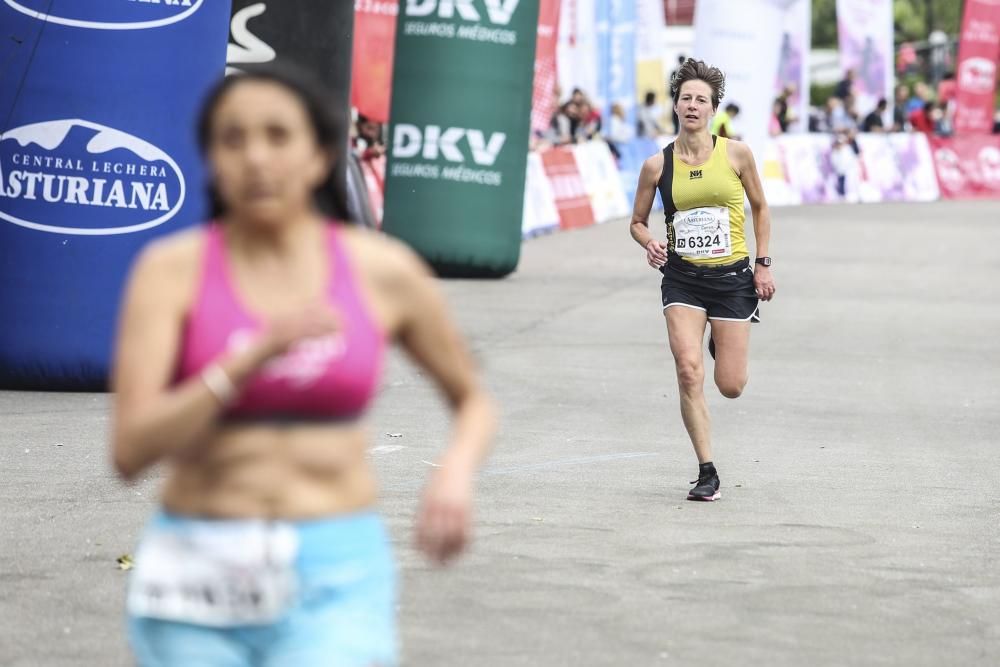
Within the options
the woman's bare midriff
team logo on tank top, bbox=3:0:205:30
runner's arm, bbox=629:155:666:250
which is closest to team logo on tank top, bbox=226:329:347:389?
the woman's bare midriff

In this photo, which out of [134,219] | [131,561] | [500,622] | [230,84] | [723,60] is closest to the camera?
[230,84]

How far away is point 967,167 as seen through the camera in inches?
1609

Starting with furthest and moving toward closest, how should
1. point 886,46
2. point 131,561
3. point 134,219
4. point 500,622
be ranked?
point 886,46 → point 134,219 → point 131,561 → point 500,622

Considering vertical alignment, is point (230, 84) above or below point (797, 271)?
above

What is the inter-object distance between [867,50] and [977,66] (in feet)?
7.37

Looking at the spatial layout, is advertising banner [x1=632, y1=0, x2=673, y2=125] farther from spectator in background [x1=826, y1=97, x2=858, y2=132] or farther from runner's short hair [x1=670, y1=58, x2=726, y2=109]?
runner's short hair [x1=670, y1=58, x2=726, y2=109]

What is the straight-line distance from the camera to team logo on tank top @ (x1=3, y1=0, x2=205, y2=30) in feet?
37.0

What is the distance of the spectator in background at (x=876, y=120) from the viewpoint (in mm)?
39062

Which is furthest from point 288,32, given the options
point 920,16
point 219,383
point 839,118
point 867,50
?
point 920,16

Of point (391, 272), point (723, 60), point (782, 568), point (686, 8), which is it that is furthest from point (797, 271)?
point (686, 8)

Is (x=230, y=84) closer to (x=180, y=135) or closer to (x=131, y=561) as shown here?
(x=131, y=561)

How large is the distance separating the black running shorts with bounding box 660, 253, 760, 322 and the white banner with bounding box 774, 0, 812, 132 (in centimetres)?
2996

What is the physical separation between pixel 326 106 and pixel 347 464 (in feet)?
1.95

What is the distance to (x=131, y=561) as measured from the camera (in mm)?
7258
